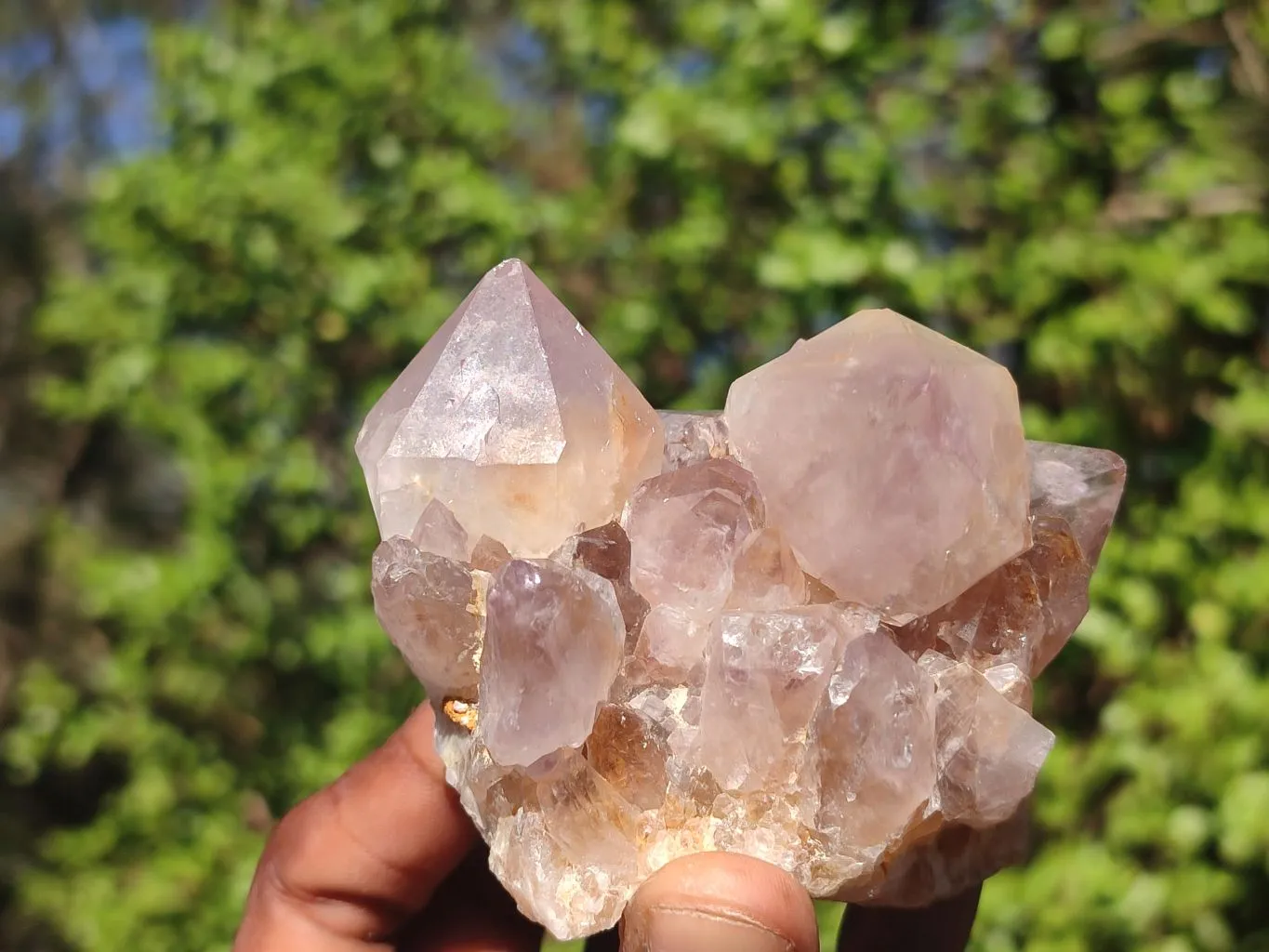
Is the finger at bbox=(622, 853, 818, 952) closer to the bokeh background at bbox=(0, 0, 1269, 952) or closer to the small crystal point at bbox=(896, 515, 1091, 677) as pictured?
the small crystal point at bbox=(896, 515, 1091, 677)

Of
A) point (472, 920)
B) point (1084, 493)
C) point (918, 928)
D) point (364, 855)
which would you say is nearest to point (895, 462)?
point (1084, 493)

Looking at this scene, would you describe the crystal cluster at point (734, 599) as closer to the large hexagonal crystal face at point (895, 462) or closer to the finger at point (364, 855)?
the large hexagonal crystal face at point (895, 462)

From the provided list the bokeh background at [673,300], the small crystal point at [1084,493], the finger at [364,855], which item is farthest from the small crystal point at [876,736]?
the bokeh background at [673,300]

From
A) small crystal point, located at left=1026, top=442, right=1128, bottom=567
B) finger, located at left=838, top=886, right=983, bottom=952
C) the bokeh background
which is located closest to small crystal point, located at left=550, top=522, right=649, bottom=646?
small crystal point, located at left=1026, top=442, right=1128, bottom=567

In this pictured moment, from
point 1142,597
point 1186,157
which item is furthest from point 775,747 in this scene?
point 1186,157

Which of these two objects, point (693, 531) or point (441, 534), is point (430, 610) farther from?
point (693, 531)
